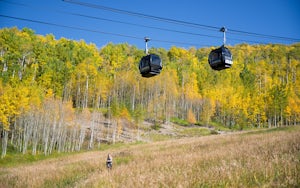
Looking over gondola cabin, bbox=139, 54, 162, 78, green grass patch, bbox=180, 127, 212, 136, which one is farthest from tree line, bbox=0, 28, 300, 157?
gondola cabin, bbox=139, 54, 162, 78

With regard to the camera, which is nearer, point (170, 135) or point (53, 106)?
point (53, 106)

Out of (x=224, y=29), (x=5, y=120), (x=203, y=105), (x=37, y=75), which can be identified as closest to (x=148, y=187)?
(x=224, y=29)

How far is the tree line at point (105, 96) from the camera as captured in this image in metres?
47.2

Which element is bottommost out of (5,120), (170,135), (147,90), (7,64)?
(170,135)

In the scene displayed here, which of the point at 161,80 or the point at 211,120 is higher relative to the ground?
the point at 161,80

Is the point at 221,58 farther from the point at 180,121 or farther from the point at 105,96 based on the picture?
the point at 180,121

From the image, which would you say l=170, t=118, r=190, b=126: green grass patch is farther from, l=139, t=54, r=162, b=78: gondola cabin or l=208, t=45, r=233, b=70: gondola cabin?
l=139, t=54, r=162, b=78: gondola cabin

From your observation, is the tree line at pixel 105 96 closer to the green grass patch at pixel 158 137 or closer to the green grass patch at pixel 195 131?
the green grass patch at pixel 158 137

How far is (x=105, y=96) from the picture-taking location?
64.1 metres

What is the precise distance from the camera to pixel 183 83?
84.1 metres

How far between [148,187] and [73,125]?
45954mm

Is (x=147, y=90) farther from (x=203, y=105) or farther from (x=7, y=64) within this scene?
(x=7, y=64)

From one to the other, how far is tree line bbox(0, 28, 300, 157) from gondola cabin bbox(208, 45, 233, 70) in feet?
118

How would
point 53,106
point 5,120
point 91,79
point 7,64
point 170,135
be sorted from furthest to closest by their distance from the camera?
point 91,79 → point 7,64 → point 170,135 → point 53,106 → point 5,120
